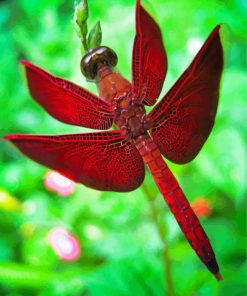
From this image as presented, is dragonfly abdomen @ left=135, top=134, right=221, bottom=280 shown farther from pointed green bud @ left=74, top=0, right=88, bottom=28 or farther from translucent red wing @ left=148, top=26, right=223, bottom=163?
pointed green bud @ left=74, top=0, right=88, bottom=28

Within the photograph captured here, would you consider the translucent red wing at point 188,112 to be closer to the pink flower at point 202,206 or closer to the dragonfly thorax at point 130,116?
the dragonfly thorax at point 130,116

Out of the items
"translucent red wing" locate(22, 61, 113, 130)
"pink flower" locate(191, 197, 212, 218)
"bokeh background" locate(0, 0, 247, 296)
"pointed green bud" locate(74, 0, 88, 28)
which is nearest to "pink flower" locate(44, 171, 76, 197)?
"bokeh background" locate(0, 0, 247, 296)

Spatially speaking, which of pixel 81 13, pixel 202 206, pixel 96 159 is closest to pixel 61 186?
pixel 202 206

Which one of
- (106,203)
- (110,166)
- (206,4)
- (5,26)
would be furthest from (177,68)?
(5,26)

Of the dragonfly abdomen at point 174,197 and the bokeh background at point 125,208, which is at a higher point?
the bokeh background at point 125,208

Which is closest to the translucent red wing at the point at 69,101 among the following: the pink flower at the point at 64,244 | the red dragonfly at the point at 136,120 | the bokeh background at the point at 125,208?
the red dragonfly at the point at 136,120

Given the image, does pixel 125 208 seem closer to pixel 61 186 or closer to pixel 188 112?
pixel 61 186
